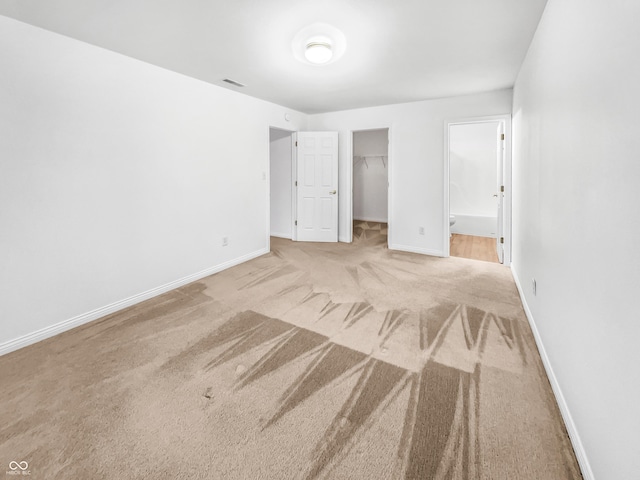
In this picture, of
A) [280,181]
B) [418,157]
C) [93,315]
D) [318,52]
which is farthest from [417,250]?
[93,315]

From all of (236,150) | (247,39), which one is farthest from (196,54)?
(236,150)

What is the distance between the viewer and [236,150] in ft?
13.5

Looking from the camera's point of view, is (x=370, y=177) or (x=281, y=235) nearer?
(x=281, y=235)

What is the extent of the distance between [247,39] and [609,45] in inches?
91.5

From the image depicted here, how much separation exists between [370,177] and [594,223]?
696 cm

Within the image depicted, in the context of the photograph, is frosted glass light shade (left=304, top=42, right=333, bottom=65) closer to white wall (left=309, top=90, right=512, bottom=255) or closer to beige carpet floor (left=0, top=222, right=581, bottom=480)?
beige carpet floor (left=0, top=222, right=581, bottom=480)

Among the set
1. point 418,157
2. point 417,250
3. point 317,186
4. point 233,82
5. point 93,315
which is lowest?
point 93,315

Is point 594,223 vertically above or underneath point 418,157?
underneath

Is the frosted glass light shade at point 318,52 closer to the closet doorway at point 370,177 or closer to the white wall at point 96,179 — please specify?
the white wall at point 96,179

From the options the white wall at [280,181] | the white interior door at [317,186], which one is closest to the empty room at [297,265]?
the white interior door at [317,186]

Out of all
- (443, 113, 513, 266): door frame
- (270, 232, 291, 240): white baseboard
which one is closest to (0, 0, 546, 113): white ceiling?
(443, 113, 513, 266): door frame

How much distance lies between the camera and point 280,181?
18.8ft

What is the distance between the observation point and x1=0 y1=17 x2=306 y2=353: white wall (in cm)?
221

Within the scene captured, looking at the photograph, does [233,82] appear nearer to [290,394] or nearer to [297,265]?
[297,265]
